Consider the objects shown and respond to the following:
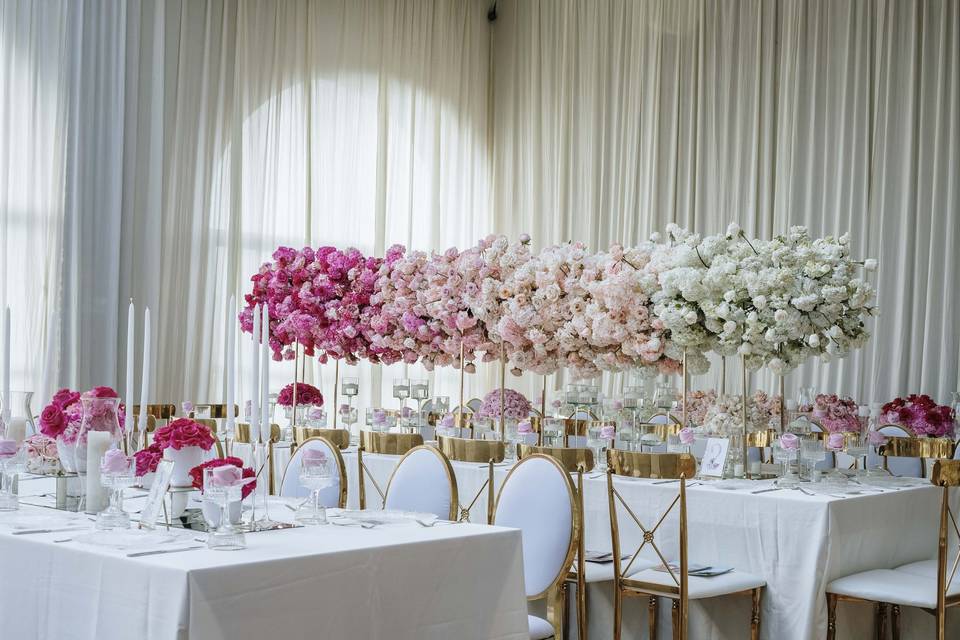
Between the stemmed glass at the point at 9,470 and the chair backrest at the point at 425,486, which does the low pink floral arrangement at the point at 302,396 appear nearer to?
the chair backrest at the point at 425,486

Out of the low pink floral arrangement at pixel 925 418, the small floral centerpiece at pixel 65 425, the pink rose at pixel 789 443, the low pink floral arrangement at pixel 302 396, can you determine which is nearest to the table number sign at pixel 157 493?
the small floral centerpiece at pixel 65 425

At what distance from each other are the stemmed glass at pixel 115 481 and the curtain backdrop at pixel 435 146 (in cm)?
583

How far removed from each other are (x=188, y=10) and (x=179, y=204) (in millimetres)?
1712

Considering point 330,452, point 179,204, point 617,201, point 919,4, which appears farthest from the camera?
point 617,201

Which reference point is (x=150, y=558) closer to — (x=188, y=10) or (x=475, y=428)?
(x=475, y=428)

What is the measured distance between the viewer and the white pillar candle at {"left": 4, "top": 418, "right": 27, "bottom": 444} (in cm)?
378

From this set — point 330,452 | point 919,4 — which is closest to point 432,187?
point 919,4

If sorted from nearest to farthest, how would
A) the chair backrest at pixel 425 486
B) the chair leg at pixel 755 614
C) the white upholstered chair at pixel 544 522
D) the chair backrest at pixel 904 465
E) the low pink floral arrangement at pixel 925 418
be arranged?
1. the white upholstered chair at pixel 544 522
2. the chair backrest at pixel 425 486
3. the chair leg at pixel 755 614
4. the chair backrest at pixel 904 465
5. the low pink floral arrangement at pixel 925 418

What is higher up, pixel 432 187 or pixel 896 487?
pixel 432 187

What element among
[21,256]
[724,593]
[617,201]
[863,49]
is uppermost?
[863,49]

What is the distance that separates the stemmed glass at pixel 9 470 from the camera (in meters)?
3.47

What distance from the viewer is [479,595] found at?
3031 mm

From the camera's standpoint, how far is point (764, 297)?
440 cm

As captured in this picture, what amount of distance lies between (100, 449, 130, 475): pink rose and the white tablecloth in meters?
2.15
